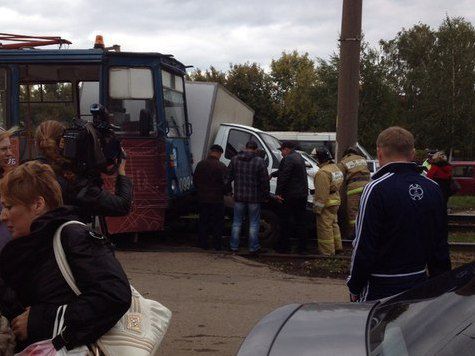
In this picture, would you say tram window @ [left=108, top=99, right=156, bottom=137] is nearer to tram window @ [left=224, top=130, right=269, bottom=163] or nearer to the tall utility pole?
tram window @ [left=224, top=130, right=269, bottom=163]

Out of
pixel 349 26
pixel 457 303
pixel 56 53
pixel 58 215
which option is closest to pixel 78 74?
pixel 56 53

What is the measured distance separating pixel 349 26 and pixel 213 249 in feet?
14.3

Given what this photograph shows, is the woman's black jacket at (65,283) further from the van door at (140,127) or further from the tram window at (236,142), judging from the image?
the tram window at (236,142)

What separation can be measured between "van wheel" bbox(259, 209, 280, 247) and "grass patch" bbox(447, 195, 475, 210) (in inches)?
449

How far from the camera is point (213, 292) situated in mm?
8281

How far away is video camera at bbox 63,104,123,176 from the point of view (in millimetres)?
4207

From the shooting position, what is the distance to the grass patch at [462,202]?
22.0m

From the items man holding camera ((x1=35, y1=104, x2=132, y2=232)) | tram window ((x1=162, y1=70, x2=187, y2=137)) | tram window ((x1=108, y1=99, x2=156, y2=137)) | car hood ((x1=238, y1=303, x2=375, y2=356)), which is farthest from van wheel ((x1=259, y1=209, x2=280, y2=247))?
car hood ((x1=238, y1=303, x2=375, y2=356))

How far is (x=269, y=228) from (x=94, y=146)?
7.92m

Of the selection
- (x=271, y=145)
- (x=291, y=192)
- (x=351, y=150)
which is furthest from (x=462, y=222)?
(x=291, y=192)

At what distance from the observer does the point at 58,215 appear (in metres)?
2.81

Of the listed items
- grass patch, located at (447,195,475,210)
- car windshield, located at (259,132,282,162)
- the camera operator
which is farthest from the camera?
grass patch, located at (447,195,475,210)

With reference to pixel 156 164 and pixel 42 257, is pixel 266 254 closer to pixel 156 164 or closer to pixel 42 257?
pixel 156 164

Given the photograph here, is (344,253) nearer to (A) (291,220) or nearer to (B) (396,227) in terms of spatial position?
(A) (291,220)
